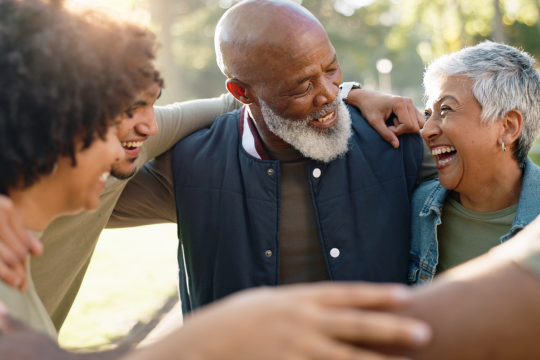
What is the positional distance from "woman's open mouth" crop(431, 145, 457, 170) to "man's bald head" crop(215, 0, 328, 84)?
3.42 ft

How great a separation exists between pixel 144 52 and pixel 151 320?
13.7ft

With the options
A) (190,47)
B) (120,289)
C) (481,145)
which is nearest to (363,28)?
(190,47)

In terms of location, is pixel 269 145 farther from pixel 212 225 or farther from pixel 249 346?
pixel 249 346

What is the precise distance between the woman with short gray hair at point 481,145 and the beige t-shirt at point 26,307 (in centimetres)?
197

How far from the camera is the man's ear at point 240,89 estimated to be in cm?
323

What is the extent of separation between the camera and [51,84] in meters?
1.29

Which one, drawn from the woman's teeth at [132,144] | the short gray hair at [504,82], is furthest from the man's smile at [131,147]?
the short gray hair at [504,82]

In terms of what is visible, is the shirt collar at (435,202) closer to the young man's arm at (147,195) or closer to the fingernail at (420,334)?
the young man's arm at (147,195)

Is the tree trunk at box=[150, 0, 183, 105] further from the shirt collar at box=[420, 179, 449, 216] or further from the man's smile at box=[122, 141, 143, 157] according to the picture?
the shirt collar at box=[420, 179, 449, 216]

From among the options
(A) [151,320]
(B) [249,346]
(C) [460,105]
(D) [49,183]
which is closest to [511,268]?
(B) [249,346]

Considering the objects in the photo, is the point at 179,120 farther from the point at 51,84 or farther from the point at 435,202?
the point at 51,84

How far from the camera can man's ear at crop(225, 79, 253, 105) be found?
3227 mm

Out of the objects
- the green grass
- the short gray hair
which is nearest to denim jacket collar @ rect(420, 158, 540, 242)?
the short gray hair

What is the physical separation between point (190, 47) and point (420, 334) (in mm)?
34467
